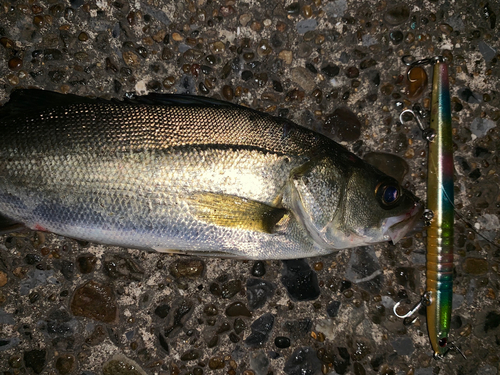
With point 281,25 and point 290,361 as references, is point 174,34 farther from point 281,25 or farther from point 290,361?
point 290,361

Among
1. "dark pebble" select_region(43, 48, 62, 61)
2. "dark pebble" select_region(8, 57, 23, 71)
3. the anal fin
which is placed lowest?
the anal fin

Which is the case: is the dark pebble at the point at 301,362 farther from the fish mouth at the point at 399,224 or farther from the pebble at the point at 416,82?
the pebble at the point at 416,82

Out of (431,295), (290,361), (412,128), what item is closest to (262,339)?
(290,361)

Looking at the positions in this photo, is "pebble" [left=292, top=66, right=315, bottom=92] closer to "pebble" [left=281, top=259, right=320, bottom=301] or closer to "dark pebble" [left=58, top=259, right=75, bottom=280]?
"pebble" [left=281, top=259, right=320, bottom=301]

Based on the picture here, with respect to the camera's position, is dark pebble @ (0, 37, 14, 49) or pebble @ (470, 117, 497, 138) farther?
pebble @ (470, 117, 497, 138)

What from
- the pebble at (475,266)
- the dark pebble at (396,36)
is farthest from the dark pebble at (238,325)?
the dark pebble at (396,36)

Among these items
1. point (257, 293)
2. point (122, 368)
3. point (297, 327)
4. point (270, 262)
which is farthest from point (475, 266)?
point (122, 368)

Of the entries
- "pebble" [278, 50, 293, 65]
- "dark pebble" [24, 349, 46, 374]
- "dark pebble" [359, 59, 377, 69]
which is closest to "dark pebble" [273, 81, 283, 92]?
"pebble" [278, 50, 293, 65]
